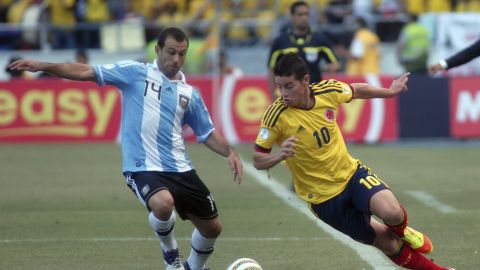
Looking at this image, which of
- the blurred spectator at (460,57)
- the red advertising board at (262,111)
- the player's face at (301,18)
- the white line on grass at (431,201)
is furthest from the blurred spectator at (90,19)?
the blurred spectator at (460,57)

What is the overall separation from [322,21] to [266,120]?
1548cm

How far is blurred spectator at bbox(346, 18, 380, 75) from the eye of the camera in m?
22.4

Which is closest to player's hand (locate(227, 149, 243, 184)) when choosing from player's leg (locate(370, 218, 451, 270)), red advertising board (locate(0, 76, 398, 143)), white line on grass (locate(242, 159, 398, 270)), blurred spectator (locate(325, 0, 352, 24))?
player's leg (locate(370, 218, 451, 270))

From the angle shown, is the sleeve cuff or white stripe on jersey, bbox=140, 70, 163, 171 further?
the sleeve cuff

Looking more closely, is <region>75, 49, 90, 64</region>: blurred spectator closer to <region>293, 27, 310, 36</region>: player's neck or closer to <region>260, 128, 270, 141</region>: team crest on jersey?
<region>293, 27, 310, 36</region>: player's neck

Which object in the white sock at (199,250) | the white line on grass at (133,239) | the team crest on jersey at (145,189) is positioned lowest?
the white line on grass at (133,239)

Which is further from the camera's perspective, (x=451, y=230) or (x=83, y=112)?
(x=83, y=112)

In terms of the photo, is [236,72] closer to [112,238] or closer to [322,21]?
[322,21]

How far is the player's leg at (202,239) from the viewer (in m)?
8.20

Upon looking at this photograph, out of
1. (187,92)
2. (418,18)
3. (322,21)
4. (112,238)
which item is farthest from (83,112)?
(187,92)

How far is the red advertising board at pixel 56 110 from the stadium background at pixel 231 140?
2 cm

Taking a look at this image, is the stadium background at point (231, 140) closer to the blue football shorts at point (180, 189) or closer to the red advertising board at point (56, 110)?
the red advertising board at point (56, 110)

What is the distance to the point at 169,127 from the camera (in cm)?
814

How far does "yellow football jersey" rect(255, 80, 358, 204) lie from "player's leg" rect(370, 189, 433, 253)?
0.35 metres
